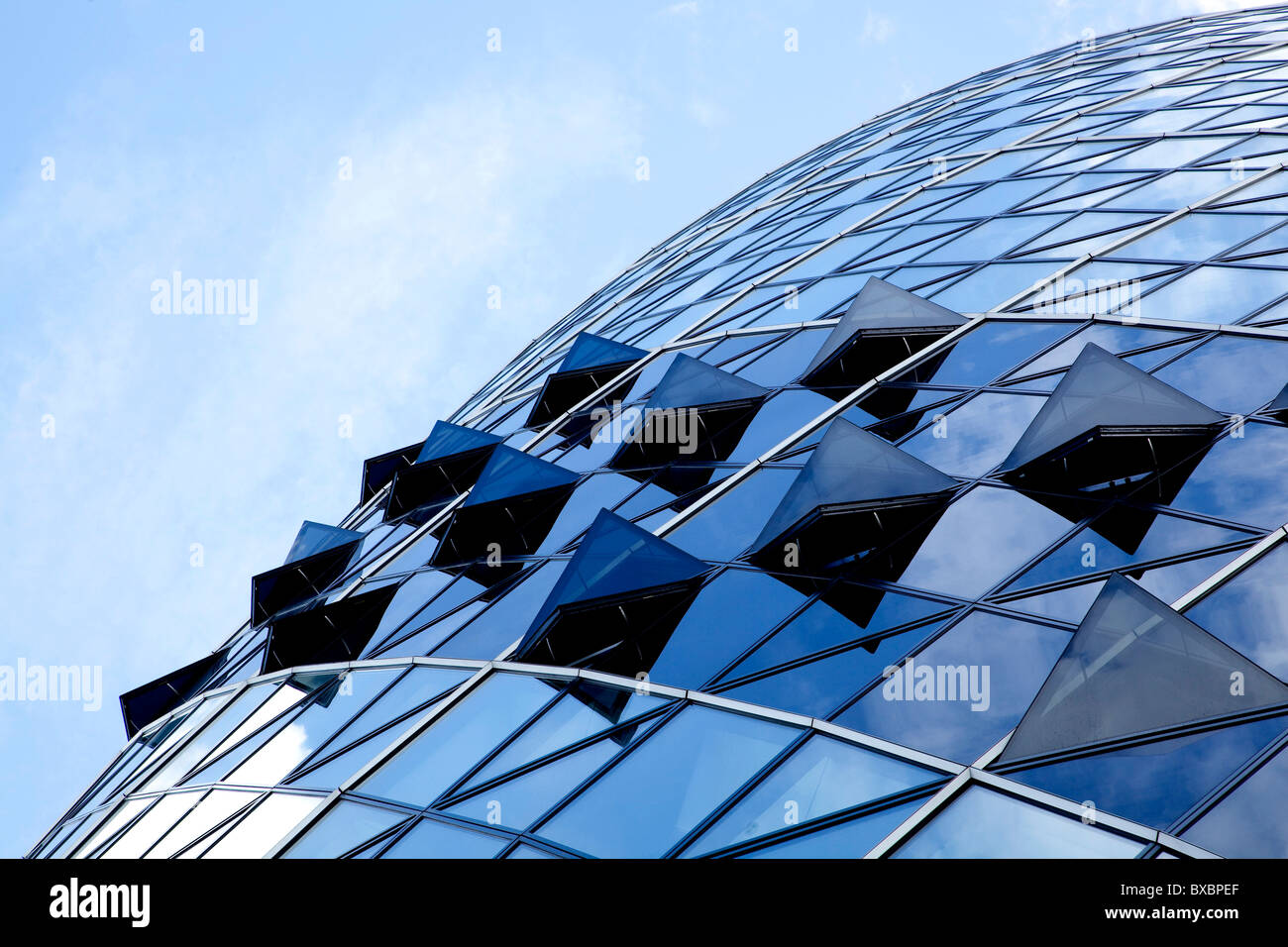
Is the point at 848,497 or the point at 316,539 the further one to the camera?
the point at 316,539

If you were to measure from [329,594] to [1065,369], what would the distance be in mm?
15978

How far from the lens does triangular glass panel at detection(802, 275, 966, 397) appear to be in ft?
69.0

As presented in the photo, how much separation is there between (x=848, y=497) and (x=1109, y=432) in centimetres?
353

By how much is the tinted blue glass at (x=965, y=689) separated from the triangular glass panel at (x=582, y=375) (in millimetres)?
15906

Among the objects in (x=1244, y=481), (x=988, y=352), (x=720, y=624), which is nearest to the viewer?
(x=1244, y=481)

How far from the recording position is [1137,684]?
10.7 metres

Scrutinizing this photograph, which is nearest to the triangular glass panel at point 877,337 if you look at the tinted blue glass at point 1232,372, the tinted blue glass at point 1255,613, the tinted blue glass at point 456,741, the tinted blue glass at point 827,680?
the tinted blue glass at point 1232,372

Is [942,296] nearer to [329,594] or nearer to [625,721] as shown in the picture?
[625,721]

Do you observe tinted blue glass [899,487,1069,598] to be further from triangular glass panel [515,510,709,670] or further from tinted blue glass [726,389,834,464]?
tinted blue glass [726,389,834,464]

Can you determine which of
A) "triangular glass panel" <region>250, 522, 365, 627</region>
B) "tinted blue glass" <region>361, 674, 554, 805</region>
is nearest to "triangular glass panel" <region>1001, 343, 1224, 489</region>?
"tinted blue glass" <region>361, 674, 554, 805</region>

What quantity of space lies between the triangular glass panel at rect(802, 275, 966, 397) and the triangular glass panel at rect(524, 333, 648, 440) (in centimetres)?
708

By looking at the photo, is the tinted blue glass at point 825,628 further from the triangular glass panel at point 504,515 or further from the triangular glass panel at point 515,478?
the triangular glass panel at point 515,478

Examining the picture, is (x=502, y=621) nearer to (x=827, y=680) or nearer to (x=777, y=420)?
(x=777, y=420)

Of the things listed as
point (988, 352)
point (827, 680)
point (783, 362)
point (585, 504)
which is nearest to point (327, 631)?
point (585, 504)
